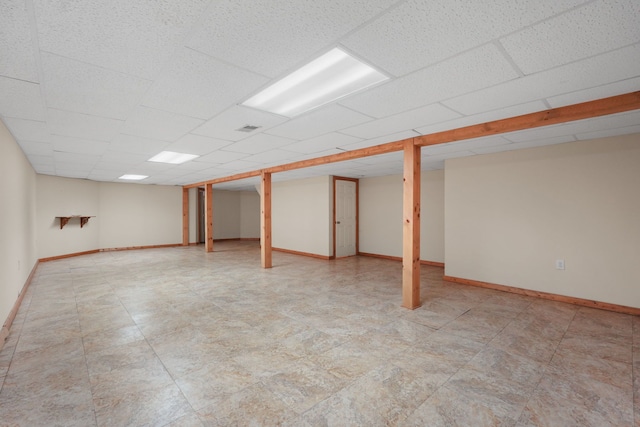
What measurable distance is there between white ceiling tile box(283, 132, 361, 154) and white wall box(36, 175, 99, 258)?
23.4 feet

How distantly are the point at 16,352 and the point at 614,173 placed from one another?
23.5 feet

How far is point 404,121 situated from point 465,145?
174 cm

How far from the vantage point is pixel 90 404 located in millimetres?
1916

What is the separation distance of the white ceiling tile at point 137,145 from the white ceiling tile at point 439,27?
11.0 ft

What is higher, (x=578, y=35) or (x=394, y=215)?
(x=578, y=35)

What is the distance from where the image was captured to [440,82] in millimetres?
2123

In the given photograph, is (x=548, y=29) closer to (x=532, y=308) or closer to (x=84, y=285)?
(x=532, y=308)

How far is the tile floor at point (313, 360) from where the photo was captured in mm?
1848

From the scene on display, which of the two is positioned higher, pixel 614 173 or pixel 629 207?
pixel 614 173

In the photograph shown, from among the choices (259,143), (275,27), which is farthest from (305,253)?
(275,27)

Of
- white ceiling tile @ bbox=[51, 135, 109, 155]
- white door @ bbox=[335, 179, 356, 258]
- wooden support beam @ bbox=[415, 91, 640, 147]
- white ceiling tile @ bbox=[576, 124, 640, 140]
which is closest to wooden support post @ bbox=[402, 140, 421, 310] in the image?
wooden support beam @ bbox=[415, 91, 640, 147]

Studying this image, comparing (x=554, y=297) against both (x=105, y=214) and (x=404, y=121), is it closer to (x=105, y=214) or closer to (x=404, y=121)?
(x=404, y=121)

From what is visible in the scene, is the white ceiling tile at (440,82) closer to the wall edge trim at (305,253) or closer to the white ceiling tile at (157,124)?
the white ceiling tile at (157,124)

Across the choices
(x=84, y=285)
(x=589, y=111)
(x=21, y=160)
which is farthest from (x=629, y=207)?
(x=21, y=160)
